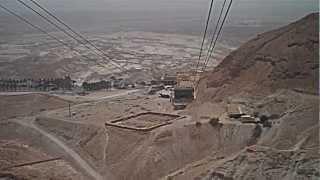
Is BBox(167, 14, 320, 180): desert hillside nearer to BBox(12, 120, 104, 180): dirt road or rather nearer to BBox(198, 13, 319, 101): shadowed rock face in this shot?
BBox(198, 13, 319, 101): shadowed rock face

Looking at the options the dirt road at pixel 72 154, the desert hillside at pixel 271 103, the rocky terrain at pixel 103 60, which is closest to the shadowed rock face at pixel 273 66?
the desert hillside at pixel 271 103

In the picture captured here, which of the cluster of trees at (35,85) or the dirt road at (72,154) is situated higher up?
the cluster of trees at (35,85)

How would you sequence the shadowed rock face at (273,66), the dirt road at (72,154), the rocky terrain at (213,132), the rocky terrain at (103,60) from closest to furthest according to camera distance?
the rocky terrain at (213,132) → the dirt road at (72,154) → the shadowed rock face at (273,66) → the rocky terrain at (103,60)

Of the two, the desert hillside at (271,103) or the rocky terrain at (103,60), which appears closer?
the desert hillside at (271,103)

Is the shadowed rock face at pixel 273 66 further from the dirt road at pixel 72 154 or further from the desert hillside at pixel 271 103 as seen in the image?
the dirt road at pixel 72 154

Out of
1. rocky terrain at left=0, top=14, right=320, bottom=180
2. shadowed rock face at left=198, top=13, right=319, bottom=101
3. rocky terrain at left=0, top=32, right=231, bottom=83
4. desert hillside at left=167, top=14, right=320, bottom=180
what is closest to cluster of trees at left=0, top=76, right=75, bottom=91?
rocky terrain at left=0, top=32, right=231, bottom=83

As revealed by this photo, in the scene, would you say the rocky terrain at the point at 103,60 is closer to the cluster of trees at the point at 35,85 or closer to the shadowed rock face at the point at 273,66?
the cluster of trees at the point at 35,85

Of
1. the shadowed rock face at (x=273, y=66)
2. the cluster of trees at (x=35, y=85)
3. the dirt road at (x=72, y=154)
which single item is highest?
the shadowed rock face at (x=273, y=66)

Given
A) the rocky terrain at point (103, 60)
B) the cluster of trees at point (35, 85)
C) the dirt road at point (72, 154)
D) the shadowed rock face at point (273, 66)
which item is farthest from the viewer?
the rocky terrain at point (103, 60)

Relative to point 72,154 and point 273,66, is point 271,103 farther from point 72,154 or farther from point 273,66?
point 72,154

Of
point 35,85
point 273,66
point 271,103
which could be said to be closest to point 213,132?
point 271,103
